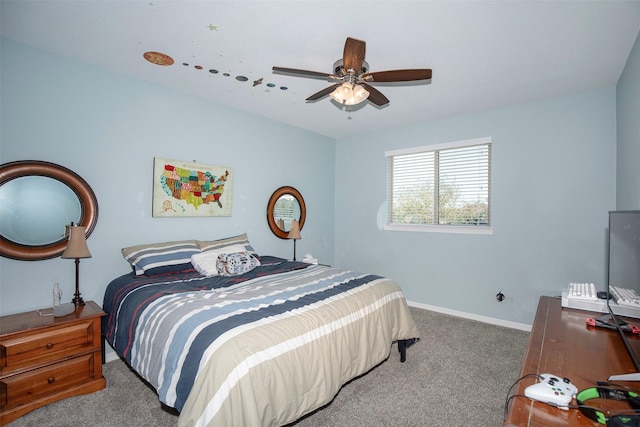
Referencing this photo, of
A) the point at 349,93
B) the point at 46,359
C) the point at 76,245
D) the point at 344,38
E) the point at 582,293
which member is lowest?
the point at 46,359

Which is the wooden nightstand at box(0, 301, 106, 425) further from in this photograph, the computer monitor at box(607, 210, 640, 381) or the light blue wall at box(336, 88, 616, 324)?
the light blue wall at box(336, 88, 616, 324)

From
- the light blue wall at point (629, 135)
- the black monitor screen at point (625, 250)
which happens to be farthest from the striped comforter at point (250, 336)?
the light blue wall at point (629, 135)

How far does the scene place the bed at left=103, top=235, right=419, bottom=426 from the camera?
1.42 meters

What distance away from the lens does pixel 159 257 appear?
279 centimetres

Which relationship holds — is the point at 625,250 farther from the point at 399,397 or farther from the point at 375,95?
the point at 375,95

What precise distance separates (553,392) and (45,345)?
2841 millimetres

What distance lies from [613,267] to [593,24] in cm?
163

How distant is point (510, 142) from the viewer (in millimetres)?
3559

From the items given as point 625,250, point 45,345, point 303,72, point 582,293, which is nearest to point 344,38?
point 303,72

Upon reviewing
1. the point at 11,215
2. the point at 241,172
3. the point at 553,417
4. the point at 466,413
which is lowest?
the point at 466,413

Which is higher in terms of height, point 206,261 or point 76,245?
point 76,245

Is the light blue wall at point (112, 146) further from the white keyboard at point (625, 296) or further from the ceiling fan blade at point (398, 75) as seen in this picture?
the white keyboard at point (625, 296)

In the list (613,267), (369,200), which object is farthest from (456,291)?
(613,267)

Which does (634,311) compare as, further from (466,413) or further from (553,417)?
(466,413)
